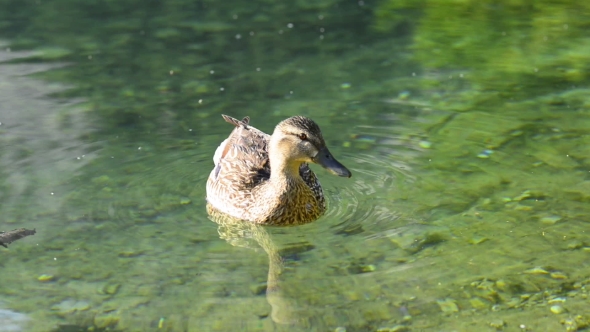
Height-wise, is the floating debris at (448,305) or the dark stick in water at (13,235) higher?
the dark stick in water at (13,235)

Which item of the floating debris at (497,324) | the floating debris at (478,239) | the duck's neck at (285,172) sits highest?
the duck's neck at (285,172)

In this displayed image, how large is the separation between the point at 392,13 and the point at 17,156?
661cm

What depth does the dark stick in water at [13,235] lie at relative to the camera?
25.3 ft

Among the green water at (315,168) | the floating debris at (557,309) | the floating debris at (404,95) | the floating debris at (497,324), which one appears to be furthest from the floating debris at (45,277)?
the floating debris at (404,95)

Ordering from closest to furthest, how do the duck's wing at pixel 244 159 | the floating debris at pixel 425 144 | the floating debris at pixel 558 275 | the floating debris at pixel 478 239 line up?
the floating debris at pixel 558 275, the floating debris at pixel 478 239, the duck's wing at pixel 244 159, the floating debris at pixel 425 144

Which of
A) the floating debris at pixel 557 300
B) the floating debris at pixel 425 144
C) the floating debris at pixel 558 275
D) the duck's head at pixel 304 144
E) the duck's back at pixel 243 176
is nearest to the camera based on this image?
the floating debris at pixel 557 300

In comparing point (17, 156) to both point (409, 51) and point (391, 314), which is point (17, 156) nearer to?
point (391, 314)

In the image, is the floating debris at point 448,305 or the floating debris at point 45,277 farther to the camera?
the floating debris at point 45,277

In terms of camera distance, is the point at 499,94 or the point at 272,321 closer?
the point at 272,321

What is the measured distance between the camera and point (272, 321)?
6523 millimetres

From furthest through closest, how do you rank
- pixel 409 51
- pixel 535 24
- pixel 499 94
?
pixel 535 24, pixel 409 51, pixel 499 94

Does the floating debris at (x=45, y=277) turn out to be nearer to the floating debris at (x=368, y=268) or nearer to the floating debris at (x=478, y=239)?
the floating debris at (x=368, y=268)

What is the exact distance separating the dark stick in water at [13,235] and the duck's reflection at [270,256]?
1.63 m

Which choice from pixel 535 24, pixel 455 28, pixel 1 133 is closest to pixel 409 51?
pixel 455 28
